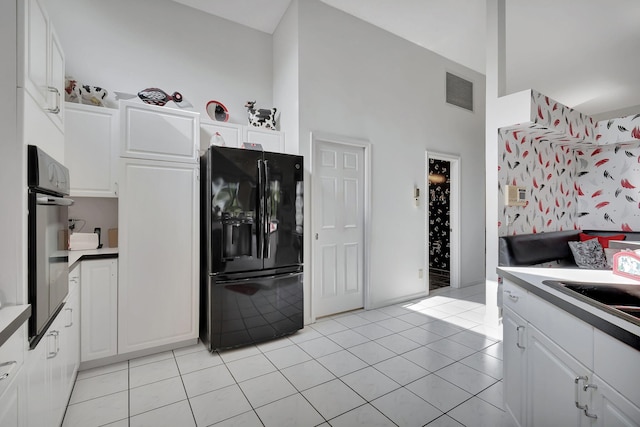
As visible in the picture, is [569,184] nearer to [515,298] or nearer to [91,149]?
[515,298]

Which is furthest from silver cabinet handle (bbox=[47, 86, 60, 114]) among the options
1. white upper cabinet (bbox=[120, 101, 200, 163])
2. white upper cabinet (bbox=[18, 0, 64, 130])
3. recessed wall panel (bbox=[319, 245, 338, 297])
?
recessed wall panel (bbox=[319, 245, 338, 297])

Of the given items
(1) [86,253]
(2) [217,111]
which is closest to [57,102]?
(1) [86,253]

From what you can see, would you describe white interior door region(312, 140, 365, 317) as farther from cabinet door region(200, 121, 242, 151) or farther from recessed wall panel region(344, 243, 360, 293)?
cabinet door region(200, 121, 242, 151)

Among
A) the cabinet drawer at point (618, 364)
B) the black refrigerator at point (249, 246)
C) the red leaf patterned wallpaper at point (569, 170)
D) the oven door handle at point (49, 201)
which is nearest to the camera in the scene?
the cabinet drawer at point (618, 364)

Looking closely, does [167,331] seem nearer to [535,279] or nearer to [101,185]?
[101,185]

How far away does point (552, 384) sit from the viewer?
4.03ft

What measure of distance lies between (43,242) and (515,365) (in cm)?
243

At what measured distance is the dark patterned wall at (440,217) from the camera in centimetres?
579

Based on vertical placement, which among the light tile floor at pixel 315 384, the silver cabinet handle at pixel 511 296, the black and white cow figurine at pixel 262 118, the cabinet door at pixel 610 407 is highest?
the black and white cow figurine at pixel 262 118

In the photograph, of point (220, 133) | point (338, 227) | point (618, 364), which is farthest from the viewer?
point (338, 227)

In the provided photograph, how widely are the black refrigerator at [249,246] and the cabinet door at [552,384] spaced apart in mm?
1969

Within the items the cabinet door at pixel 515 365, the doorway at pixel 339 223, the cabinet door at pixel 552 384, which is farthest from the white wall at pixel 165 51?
the cabinet door at pixel 552 384

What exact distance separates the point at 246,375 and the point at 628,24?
5550 mm

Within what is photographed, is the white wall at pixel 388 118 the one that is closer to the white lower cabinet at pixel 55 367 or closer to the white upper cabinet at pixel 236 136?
the white upper cabinet at pixel 236 136
